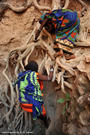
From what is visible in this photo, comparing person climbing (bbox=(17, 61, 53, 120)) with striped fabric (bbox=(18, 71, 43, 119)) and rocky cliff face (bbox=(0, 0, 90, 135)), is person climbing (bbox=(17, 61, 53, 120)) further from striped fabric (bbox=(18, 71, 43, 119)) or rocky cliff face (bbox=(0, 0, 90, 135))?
rocky cliff face (bbox=(0, 0, 90, 135))

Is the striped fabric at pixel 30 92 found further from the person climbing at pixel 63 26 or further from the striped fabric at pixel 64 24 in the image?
the striped fabric at pixel 64 24

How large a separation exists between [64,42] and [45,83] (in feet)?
2.64

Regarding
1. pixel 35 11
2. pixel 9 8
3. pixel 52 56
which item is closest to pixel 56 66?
pixel 52 56

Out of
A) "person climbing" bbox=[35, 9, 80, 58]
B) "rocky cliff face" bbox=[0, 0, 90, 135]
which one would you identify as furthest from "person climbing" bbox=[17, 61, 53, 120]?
"person climbing" bbox=[35, 9, 80, 58]

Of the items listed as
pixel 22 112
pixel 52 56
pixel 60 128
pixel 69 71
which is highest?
pixel 52 56

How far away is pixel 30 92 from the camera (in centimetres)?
141

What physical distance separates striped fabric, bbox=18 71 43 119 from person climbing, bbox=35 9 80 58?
661mm

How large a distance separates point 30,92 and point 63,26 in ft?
3.94

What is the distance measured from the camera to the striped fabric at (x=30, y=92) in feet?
4.50

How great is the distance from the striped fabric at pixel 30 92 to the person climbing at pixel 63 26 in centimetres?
66

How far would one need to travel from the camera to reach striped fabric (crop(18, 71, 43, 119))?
137 centimetres

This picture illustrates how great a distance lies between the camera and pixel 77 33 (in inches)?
78.2

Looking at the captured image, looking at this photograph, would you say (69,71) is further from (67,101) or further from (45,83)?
(45,83)

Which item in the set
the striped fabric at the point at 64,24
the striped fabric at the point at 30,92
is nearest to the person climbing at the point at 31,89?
the striped fabric at the point at 30,92
